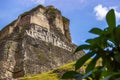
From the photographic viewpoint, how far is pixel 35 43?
4456 cm

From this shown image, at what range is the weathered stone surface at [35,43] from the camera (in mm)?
39219

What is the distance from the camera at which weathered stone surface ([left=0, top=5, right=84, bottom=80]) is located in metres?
39.2

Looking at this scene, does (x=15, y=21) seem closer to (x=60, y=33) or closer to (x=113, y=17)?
(x=60, y=33)

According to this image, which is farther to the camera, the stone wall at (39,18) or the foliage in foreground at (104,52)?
the stone wall at (39,18)

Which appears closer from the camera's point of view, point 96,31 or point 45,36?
point 96,31

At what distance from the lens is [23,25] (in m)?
48.3

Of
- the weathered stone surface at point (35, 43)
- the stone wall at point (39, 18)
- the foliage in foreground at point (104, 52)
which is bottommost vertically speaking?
the foliage in foreground at point (104, 52)

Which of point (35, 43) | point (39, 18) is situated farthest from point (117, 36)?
point (39, 18)

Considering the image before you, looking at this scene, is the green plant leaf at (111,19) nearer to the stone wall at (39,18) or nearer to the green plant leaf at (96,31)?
the green plant leaf at (96,31)

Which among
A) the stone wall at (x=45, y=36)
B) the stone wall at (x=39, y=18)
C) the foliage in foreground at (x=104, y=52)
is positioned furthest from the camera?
the stone wall at (x=39, y=18)

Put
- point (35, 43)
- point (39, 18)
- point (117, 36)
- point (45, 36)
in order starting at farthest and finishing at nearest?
point (39, 18) < point (45, 36) < point (35, 43) < point (117, 36)

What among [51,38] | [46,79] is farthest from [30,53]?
[46,79]

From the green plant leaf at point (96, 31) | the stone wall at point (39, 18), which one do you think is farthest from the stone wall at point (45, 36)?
the green plant leaf at point (96, 31)

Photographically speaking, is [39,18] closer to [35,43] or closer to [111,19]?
[35,43]
